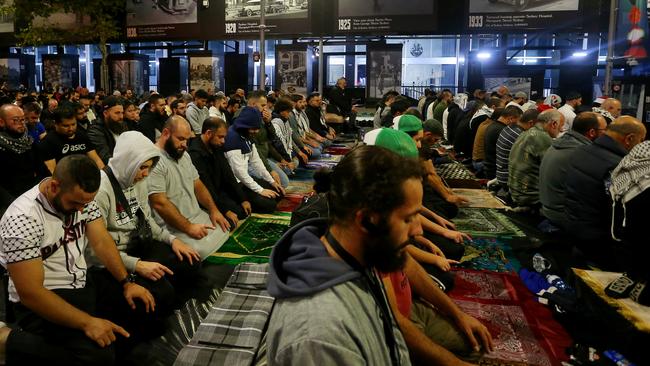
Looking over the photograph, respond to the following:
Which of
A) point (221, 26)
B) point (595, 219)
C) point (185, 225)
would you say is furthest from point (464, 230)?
point (221, 26)

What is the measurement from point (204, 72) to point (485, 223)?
1185 cm

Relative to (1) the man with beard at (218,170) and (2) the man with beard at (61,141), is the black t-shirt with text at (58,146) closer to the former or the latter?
(2) the man with beard at (61,141)

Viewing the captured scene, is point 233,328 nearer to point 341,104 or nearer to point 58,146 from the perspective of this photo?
point 58,146

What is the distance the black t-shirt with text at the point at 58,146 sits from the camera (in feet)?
18.4

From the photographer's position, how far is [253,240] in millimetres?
5379

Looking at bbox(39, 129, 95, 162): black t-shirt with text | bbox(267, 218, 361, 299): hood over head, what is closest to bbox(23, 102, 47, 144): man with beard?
bbox(39, 129, 95, 162): black t-shirt with text

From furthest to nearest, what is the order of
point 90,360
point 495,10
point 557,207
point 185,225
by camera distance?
point 495,10, point 557,207, point 185,225, point 90,360

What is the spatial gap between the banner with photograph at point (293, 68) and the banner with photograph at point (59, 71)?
24.8 feet

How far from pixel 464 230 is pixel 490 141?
11.2 feet

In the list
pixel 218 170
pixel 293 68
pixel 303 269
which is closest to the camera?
pixel 303 269

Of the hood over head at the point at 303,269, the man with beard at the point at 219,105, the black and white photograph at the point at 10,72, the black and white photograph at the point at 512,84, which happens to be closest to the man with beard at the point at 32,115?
the man with beard at the point at 219,105

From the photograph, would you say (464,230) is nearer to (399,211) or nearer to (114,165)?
(114,165)

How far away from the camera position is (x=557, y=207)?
5523mm

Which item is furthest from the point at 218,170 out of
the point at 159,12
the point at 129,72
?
the point at 129,72
